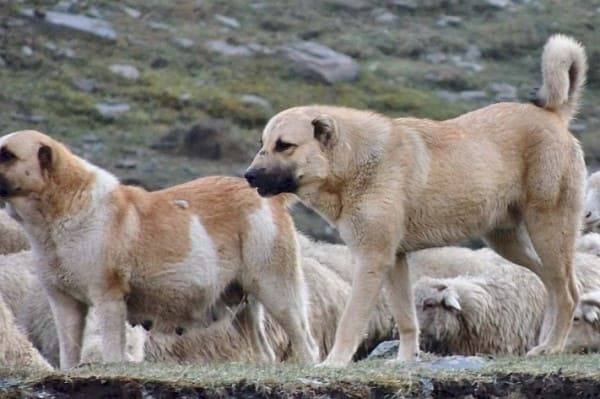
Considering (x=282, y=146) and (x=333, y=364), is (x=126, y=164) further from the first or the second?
(x=333, y=364)

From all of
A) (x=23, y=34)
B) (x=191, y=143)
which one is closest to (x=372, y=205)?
(x=191, y=143)

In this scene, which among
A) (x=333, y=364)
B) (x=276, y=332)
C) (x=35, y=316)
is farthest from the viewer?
(x=35, y=316)

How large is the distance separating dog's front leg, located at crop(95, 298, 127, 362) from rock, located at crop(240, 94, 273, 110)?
18987mm

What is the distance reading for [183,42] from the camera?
33469mm

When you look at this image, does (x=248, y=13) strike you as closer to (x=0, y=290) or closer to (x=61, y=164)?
(x=0, y=290)

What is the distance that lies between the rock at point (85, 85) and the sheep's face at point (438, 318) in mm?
16256

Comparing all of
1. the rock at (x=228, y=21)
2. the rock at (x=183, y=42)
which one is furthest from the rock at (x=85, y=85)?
the rock at (x=228, y=21)

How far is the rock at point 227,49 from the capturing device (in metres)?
33.3

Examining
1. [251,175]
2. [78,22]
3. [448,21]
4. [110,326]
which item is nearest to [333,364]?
[251,175]

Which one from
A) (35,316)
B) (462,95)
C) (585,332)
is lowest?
(462,95)

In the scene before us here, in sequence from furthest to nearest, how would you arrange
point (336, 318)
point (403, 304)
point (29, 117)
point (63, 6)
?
point (63, 6)
point (29, 117)
point (336, 318)
point (403, 304)

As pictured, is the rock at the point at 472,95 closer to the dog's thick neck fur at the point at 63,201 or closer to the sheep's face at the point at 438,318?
the sheep's face at the point at 438,318

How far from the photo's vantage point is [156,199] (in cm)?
1232

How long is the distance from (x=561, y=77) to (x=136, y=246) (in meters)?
3.16
